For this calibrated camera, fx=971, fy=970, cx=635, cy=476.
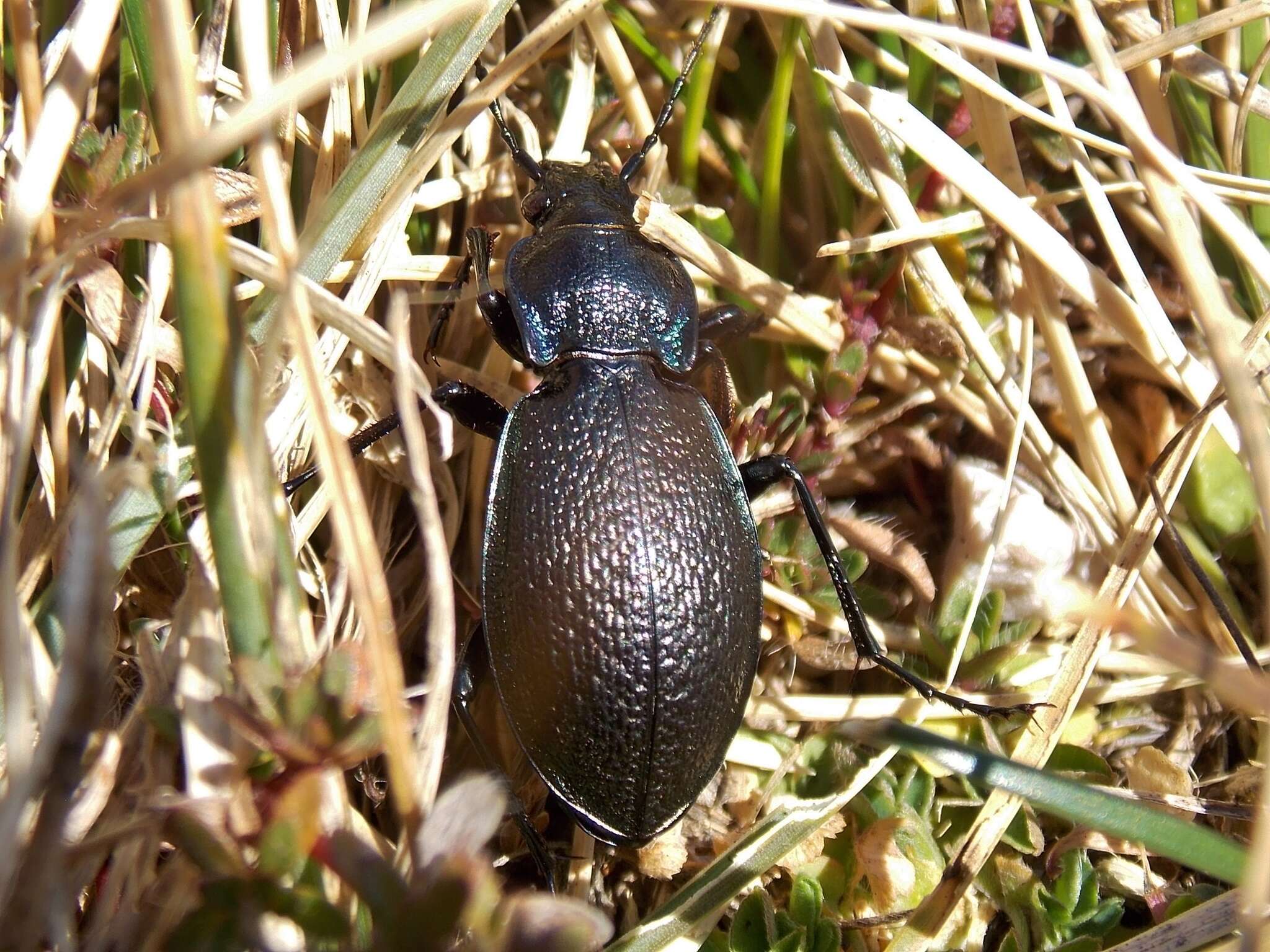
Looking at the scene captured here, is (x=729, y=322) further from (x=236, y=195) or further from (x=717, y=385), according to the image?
(x=236, y=195)

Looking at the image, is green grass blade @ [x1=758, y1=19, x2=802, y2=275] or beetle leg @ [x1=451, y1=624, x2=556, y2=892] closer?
beetle leg @ [x1=451, y1=624, x2=556, y2=892]

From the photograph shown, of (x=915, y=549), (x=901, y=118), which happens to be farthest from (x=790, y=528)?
(x=901, y=118)

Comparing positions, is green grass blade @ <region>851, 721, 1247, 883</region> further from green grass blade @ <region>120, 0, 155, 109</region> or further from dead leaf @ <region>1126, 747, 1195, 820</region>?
green grass blade @ <region>120, 0, 155, 109</region>

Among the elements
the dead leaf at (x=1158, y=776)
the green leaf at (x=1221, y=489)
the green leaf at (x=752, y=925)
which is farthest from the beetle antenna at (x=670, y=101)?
the dead leaf at (x=1158, y=776)

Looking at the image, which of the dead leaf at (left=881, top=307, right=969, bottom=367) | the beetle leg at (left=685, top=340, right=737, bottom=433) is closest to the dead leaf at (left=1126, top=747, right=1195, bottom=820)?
the dead leaf at (left=881, top=307, right=969, bottom=367)

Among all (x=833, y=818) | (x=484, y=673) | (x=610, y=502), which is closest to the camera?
(x=610, y=502)

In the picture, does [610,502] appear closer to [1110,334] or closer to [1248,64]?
[1110,334]
